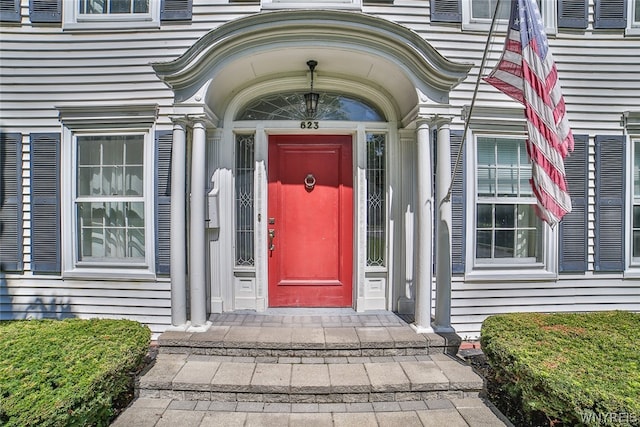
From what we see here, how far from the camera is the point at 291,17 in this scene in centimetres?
301

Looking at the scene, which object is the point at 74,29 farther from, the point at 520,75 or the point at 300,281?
the point at 520,75

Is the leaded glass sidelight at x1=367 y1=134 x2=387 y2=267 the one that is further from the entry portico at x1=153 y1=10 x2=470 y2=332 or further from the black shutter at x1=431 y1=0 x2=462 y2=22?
the black shutter at x1=431 y1=0 x2=462 y2=22

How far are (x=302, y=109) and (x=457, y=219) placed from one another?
7.21ft

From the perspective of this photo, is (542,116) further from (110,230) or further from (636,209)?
(110,230)

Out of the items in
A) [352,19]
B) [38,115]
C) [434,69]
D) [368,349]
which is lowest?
[368,349]

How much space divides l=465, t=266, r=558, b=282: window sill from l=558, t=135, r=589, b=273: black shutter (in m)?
0.22

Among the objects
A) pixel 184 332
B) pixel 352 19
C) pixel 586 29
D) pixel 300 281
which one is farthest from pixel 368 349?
pixel 586 29

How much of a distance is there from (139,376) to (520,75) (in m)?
4.01

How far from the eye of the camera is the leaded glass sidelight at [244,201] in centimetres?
379

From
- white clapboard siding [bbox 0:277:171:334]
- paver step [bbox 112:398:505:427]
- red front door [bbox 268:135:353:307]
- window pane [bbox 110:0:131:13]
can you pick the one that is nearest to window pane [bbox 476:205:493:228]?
red front door [bbox 268:135:353:307]

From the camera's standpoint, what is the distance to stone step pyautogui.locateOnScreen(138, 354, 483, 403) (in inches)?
99.7

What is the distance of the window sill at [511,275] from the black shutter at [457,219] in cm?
19

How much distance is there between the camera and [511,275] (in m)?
3.64

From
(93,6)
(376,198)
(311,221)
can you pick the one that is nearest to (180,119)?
(311,221)
